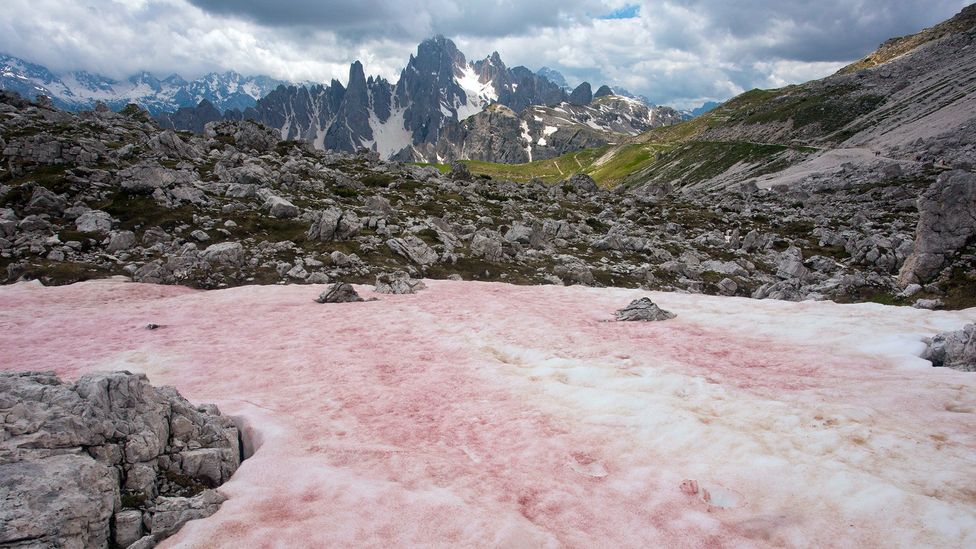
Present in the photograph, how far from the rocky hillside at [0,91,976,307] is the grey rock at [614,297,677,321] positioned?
12.1 meters

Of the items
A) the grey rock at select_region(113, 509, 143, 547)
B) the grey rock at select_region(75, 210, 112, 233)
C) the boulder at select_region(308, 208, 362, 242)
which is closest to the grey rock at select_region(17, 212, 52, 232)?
the grey rock at select_region(75, 210, 112, 233)

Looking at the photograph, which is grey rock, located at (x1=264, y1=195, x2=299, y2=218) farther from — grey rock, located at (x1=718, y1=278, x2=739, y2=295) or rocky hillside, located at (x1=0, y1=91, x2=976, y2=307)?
grey rock, located at (x1=718, y1=278, x2=739, y2=295)

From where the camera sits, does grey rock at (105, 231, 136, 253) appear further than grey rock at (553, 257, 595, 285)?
No

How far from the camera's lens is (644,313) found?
23312mm

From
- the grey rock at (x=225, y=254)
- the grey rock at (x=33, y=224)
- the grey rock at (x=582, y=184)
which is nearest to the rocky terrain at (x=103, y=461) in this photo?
the grey rock at (x=225, y=254)

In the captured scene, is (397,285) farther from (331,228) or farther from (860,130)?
(860,130)

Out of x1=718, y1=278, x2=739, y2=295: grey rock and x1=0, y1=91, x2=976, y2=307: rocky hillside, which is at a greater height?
x1=0, y1=91, x2=976, y2=307: rocky hillside

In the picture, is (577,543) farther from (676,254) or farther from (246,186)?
(246,186)

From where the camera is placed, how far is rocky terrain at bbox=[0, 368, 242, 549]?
7.54 meters

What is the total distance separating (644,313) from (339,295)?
16603mm

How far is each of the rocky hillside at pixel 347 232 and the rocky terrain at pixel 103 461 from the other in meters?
20.5

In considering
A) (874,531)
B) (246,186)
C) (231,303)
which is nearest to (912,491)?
(874,531)

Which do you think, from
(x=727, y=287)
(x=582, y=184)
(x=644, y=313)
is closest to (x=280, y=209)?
(x=644, y=313)

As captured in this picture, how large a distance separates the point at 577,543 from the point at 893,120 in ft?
594
